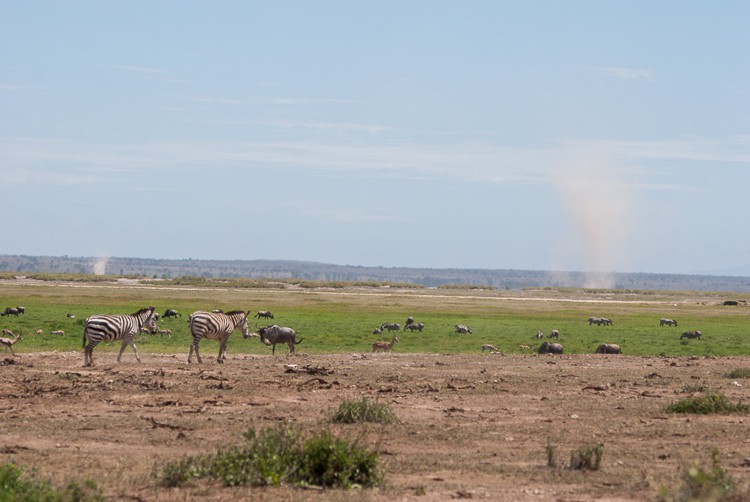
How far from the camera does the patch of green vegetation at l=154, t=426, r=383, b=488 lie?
1047 centimetres

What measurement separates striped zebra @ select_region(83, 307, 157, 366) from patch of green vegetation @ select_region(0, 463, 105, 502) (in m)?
13.6

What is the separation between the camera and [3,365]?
21641mm

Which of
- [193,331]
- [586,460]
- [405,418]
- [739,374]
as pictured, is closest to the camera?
[586,460]

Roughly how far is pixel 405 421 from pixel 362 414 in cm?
82

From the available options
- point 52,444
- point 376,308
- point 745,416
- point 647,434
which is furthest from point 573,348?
point 376,308

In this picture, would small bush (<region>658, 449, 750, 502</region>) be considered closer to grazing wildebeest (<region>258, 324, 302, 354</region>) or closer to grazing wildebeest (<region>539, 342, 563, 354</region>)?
grazing wildebeest (<region>258, 324, 302, 354</region>)

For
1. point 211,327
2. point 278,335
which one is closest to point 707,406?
point 211,327

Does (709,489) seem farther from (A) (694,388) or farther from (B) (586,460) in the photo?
(A) (694,388)

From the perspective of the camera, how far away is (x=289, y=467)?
10.8 m

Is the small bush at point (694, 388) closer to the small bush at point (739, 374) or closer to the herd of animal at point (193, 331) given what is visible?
the small bush at point (739, 374)

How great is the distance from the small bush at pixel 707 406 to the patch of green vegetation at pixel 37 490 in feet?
33.8

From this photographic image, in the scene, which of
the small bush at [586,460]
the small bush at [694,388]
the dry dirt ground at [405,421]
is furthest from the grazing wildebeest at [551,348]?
the small bush at [586,460]

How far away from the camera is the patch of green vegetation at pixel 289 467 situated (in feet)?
34.3

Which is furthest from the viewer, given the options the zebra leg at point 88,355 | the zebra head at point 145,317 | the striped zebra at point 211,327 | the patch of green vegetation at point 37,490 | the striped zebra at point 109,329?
A: the zebra head at point 145,317
